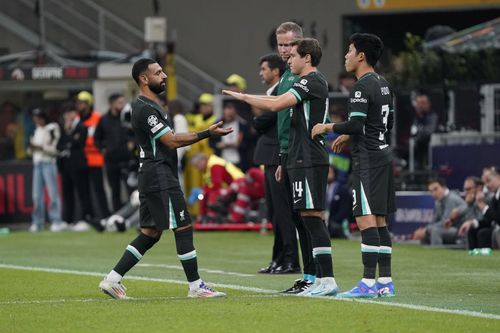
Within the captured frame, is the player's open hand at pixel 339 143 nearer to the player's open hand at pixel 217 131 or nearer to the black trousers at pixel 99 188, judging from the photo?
the player's open hand at pixel 217 131

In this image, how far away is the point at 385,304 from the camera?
10828mm

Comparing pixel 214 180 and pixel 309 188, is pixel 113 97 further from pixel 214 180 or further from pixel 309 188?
pixel 309 188

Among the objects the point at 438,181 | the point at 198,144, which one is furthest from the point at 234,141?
the point at 438,181

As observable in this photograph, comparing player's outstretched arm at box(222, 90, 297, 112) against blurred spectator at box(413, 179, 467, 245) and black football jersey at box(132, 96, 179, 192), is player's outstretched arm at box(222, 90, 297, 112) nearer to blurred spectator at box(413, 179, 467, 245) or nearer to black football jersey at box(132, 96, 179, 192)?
black football jersey at box(132, 96, 179, 192)

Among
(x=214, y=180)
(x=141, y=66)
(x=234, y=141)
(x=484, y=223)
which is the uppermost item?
(x=141, y=66)

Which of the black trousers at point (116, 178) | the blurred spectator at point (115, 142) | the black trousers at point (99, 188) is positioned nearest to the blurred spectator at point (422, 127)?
the blurred spectator at point (115, 142)

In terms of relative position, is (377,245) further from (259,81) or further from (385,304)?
(259,81)

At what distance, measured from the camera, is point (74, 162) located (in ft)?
79.5

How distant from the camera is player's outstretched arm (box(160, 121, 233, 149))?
11.2 m

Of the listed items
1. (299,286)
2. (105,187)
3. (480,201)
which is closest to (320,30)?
(105,187)

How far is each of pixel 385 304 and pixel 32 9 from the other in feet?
65.3

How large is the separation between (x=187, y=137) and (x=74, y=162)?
42.8 ft

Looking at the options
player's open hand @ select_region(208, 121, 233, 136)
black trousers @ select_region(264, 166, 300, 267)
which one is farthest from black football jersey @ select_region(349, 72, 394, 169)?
black trousers @ select_region(264, 166, 300, 267)

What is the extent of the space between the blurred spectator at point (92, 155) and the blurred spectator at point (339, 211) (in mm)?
5017
